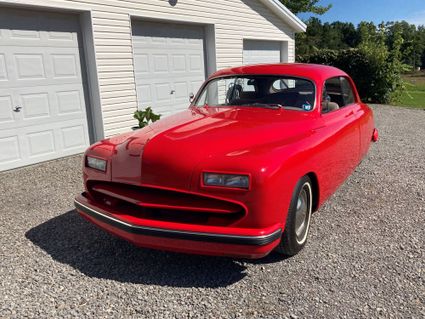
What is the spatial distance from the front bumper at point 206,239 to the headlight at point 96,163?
0.55 m

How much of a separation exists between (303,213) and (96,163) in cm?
182

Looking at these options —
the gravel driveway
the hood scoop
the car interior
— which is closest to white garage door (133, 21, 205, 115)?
the car interior

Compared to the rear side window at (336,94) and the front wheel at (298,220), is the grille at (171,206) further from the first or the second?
the rear side window at (336,94)

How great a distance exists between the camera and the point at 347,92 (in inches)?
205

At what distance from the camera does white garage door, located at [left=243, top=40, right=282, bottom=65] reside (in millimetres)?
11816

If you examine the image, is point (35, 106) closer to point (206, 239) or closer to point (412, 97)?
point (206, 239)

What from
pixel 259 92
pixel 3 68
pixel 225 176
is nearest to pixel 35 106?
pixel 3 68

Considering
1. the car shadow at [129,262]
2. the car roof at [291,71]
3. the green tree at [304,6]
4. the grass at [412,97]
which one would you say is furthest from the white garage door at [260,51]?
the green tree at [304,6]

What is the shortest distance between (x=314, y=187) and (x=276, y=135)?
2.13ft

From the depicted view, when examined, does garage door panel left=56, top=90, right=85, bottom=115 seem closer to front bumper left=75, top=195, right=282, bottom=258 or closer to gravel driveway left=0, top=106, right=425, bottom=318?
gravel driveway left=0, top=106, right=425, bottom=318

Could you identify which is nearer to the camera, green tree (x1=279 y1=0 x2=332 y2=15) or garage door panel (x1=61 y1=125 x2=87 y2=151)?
garage door panel (x1=61 y1=125 x2=87 y2=151)

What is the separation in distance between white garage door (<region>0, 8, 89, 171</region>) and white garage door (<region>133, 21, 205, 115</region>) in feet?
4.83

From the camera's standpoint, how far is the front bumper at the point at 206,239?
8.52 feet

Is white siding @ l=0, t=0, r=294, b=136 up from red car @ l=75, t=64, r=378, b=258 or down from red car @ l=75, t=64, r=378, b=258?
up
